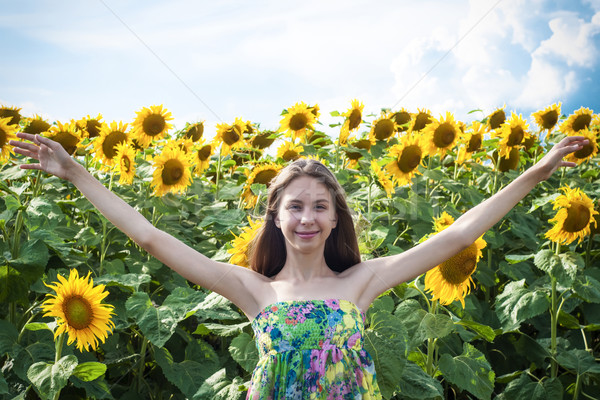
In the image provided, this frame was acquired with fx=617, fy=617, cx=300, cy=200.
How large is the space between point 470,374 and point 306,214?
1.20 m

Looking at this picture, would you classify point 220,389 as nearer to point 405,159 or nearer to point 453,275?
point 453,275

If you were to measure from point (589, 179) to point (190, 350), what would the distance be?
400 centimetres

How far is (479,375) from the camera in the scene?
2797 millimetres

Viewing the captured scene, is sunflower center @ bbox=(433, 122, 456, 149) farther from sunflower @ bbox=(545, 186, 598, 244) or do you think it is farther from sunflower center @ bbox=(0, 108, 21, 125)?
sunflower center @ bbox=(0, 108, 21, 125)

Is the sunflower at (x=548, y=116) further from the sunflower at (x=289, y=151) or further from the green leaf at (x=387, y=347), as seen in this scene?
the green leaf at (x=387, y=347)

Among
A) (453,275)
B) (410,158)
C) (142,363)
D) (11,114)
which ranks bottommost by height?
(142,363)

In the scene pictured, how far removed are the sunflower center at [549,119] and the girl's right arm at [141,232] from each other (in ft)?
14.0

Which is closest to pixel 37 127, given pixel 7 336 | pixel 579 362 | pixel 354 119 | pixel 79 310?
pixel 7 336

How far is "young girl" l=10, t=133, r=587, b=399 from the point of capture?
78.4 inches

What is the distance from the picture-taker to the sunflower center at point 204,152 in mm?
4629

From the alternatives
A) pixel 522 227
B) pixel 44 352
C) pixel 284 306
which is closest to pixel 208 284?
pixel 284 306

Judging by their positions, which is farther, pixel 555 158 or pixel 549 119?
pixel 549 119

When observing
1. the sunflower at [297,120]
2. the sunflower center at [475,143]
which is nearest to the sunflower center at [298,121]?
the sunflower at [297,120]

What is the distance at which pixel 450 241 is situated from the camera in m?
2.29
